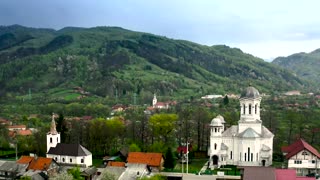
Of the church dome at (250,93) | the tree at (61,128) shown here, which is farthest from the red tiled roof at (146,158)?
the tree at (61,128)

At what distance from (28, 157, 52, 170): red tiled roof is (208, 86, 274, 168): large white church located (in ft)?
80.8

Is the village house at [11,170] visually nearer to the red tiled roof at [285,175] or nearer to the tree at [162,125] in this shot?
the tree at [162,125]

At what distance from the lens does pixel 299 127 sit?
269ft

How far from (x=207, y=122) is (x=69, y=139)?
26845mm

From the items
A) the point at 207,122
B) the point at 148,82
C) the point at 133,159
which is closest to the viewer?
the point at 133,159

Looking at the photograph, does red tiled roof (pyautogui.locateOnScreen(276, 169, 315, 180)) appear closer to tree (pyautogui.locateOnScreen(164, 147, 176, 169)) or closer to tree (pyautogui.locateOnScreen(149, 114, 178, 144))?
tree (pyautogui.locateOnScreen(164, 147, 176, 169))

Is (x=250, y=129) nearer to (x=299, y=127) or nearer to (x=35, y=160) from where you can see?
(x=299, y=127)

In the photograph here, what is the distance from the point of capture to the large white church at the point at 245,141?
209 ft

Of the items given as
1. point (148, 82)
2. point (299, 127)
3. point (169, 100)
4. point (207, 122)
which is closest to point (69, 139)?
point (207, 122)

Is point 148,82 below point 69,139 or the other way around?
the other way around

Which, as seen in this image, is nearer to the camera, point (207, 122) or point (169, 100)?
point (207, 122)

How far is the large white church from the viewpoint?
63.7 m

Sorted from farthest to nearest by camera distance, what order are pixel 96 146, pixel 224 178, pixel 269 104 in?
pixel 269 104, pixel 96 146, pixel 224 178

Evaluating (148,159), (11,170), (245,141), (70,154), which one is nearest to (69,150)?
(70,154)
